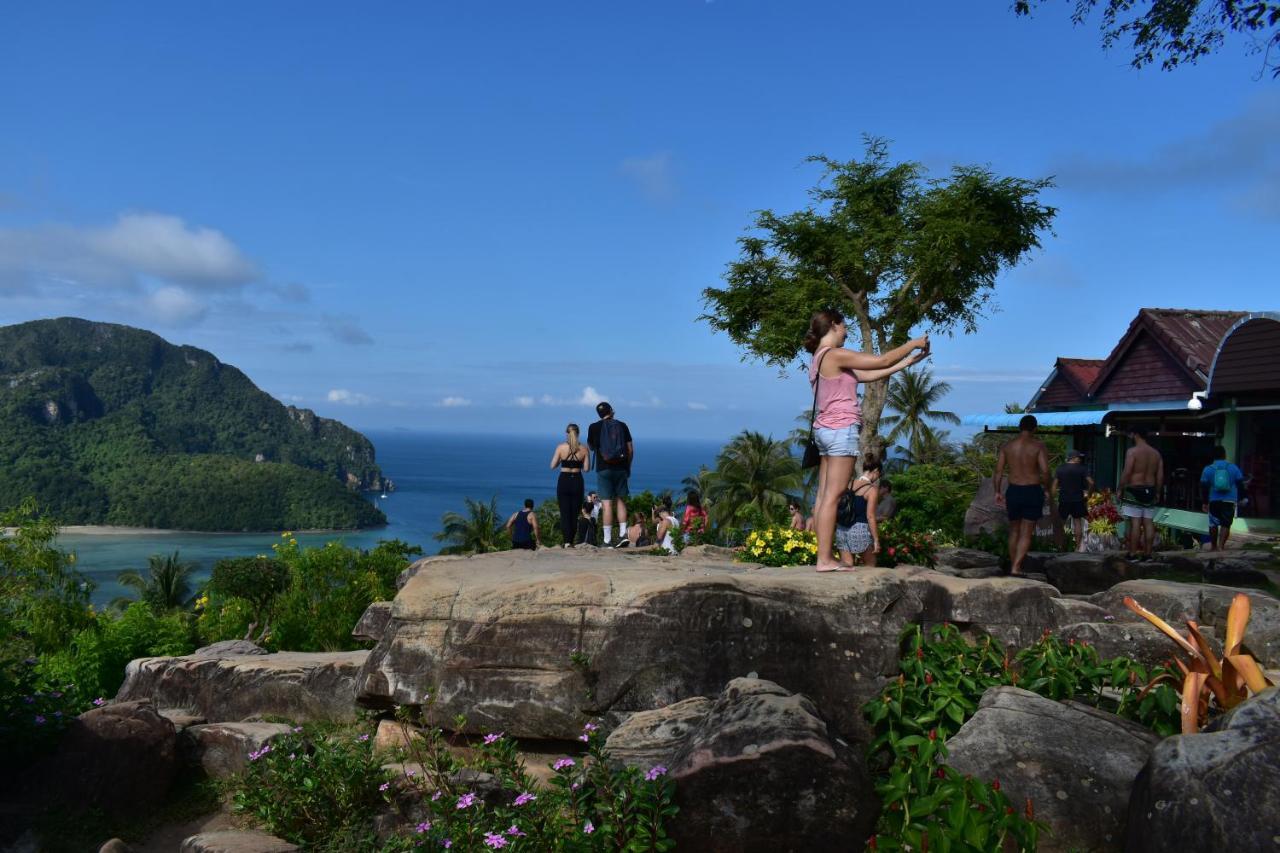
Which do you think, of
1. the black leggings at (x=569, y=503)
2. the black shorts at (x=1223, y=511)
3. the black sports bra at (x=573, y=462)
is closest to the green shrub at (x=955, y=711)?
the black sports bra at (x=573, y=462)

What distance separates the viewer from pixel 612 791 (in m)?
5.53

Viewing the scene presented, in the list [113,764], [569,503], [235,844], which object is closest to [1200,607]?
[569,503]

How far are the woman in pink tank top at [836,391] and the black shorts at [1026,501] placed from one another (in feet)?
13.0

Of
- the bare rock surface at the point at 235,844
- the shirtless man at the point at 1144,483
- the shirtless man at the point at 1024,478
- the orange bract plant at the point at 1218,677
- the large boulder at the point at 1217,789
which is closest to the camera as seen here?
the large boulder at the point at 1217,789

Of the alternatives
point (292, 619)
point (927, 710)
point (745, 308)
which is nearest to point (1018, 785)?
point (927, 710)

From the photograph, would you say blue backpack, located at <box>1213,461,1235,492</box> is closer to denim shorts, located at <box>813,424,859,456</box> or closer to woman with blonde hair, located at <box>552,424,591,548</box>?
woman with blonde hair, located at <box>552,424,591,548</box>

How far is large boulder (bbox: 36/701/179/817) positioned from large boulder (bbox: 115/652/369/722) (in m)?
1.67

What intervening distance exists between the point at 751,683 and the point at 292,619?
18011 mm

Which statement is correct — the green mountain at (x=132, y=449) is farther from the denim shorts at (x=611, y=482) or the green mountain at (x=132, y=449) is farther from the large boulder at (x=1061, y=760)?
the large boulder at (x=1061, y=760)

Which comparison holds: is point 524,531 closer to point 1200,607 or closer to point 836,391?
point 836,391

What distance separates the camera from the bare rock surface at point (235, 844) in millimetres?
6141

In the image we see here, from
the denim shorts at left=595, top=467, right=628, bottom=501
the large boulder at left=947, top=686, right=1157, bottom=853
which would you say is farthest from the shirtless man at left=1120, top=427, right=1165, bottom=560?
the large boulder at left=947, top=686, right=1157, bottom=853

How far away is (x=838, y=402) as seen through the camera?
26.4 feet

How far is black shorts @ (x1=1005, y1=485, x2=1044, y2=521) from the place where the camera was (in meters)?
11.3
